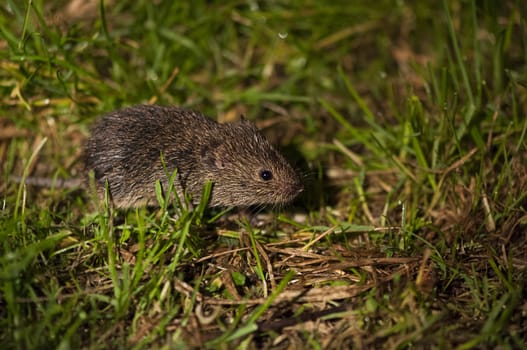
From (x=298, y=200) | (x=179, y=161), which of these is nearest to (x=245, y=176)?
(x=179, y=161)

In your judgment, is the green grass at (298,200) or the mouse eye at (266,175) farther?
the mouse eye at (266,175)

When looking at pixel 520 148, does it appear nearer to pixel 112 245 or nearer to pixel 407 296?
pixel 407 296

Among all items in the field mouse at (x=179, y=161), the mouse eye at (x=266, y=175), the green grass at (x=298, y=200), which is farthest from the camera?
the mouse eye at (x=266, y=175)

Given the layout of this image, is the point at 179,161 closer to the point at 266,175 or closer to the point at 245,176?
the point at 245,176

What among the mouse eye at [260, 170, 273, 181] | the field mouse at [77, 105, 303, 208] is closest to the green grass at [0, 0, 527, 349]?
the field mouse at [77, 105, 303, 208]

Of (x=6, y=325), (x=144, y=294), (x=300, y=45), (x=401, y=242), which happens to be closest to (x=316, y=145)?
(x=300, y=45)

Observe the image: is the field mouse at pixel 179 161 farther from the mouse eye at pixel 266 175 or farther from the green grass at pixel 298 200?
the green grass at pixel 298 200

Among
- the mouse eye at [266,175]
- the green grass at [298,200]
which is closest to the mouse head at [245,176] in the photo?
the mouse eye at [266,175]
